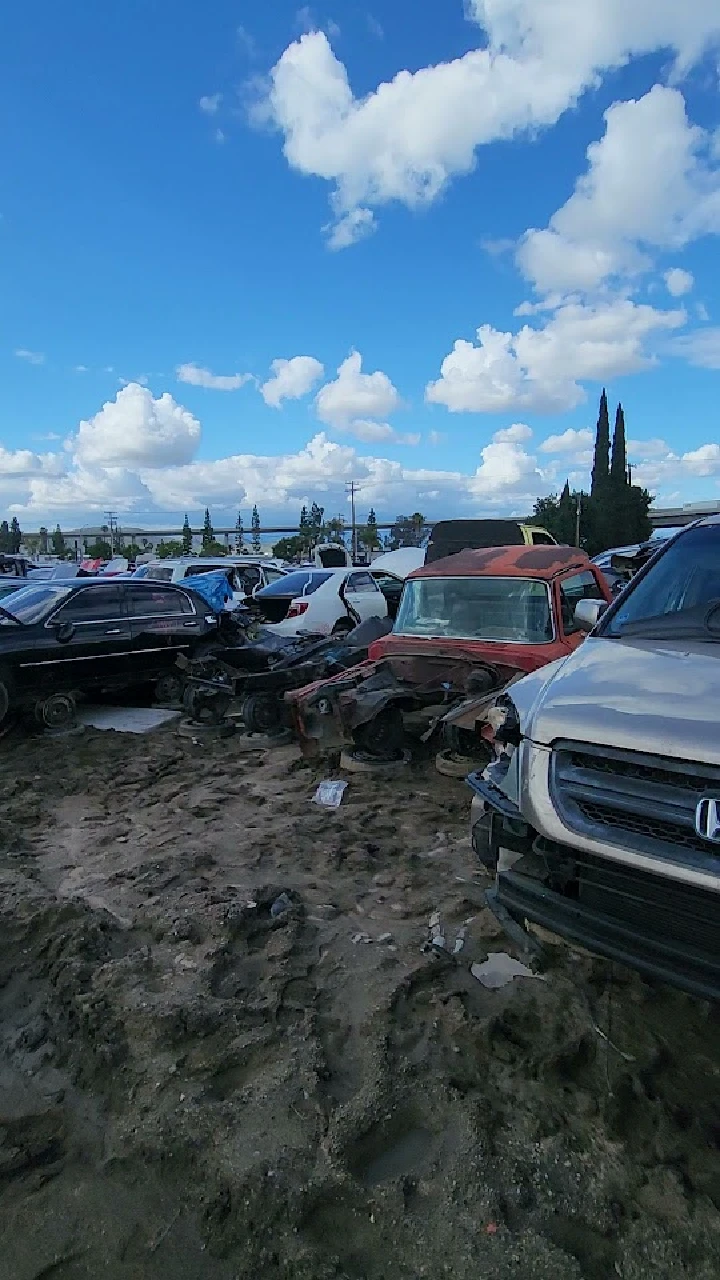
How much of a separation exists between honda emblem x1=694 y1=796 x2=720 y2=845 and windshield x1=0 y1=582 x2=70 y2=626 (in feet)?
25.2

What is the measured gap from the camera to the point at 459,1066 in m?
2.70

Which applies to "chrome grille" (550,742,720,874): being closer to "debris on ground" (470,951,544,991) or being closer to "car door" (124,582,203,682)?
"debris on ground" (470,951,544,991)

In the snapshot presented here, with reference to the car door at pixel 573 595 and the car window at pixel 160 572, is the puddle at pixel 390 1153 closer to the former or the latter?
the car door at pixel 573 595

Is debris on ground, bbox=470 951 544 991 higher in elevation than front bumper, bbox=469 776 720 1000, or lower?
lower

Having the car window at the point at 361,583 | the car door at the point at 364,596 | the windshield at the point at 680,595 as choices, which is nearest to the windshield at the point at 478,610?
the windshield at the point at 680,595

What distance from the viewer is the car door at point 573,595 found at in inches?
257

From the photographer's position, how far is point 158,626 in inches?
373

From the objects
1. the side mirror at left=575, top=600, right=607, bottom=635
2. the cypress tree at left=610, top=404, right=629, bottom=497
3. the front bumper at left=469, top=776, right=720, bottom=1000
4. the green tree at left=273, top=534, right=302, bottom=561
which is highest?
the cypress tree at left=610, top=404, right=629, bottom=497

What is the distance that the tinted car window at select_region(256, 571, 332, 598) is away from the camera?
14041mm

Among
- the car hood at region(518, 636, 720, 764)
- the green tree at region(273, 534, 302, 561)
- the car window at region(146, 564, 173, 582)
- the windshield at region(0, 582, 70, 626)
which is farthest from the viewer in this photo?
the green tree at region(273, 534, 302, 561)

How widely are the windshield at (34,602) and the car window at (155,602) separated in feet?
2.73

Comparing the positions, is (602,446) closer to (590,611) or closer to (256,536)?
(256,536)

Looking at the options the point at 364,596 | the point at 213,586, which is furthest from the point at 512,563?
the point at 213,586

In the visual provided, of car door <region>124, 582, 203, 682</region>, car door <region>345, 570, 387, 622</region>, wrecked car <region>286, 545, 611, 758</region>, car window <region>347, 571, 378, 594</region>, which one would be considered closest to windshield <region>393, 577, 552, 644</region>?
wrecked car <region>286, 545, 611, 758</region>
